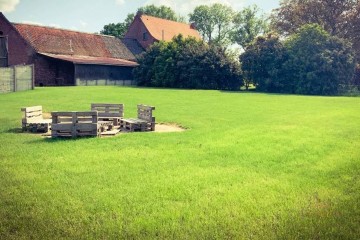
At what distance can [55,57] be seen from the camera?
41.9 metres

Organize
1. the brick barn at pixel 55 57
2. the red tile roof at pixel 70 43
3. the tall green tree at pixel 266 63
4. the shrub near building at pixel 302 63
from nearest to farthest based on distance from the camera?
1. the shrub near building at pixel 302 63
2. the brick barn at pixel 55 57
3. the tall green tree at pixel 266 63
4. the red tile roof at pixel 70 43

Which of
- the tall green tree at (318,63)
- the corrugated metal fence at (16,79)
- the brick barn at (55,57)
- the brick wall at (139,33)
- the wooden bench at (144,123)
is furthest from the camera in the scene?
the brick wall at (139,33)

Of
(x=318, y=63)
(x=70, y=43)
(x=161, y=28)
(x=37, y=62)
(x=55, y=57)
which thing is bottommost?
(x=37, y=62)

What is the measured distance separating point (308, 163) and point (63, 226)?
18.7ft

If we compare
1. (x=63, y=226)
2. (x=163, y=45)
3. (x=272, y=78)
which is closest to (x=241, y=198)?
(x=63, y=226)

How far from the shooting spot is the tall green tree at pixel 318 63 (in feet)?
134

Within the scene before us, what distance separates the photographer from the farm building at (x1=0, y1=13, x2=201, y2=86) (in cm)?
4325

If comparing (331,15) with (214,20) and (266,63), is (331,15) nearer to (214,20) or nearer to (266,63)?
(266,63)

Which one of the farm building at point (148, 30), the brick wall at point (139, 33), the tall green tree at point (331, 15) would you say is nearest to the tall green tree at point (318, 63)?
the tall green tree at point (331, 15)

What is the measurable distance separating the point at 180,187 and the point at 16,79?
28526 millimetres

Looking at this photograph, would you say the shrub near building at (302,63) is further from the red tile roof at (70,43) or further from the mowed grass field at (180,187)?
the mowed grass field at (180,187)

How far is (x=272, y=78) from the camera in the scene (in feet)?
144

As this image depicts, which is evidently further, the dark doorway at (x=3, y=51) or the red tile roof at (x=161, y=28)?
the red tile roof at (x=161, y=28)

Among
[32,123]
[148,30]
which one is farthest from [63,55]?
[32,123]
